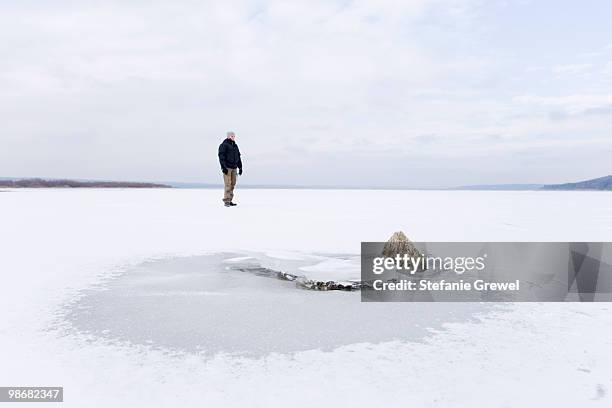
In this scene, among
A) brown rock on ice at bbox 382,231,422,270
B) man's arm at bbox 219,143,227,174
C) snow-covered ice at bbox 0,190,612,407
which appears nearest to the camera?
snow-covered ice at bbox 0,190,612,407

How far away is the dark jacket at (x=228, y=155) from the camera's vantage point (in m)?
12.4

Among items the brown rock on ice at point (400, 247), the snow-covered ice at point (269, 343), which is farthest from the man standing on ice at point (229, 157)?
the brown rock on ice at point (400, 247)

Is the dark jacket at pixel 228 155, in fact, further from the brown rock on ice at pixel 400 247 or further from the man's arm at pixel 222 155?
the brown rock on ice at pixel 400 247

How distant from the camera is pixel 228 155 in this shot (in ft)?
40.7

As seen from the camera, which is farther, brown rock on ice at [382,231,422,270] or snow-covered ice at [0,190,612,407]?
brown rock on ice at [382,231,422,270]

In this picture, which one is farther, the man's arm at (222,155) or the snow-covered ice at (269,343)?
the man's arm at (222,155)

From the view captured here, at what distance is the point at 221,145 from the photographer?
1235cm

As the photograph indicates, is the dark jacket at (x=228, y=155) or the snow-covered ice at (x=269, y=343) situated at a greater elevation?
the dark jacket at (x=228, y=155)

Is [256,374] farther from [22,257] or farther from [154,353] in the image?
[22,257]

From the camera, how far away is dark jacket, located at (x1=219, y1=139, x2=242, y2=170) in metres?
12.4

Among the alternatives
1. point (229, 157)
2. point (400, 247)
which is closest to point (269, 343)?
point (400, 247)

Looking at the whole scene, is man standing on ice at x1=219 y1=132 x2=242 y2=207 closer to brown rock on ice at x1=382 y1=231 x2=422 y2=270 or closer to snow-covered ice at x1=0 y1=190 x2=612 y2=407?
snow-covered ice at x1=0 y1=190 x2=612 y2=407

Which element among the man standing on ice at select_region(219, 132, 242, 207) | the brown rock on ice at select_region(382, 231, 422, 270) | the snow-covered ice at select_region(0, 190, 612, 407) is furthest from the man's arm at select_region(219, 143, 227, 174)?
the brown rock on ice at select_region(382, 231, 422, 270)

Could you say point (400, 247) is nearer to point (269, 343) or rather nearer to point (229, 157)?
point (269, 343)
